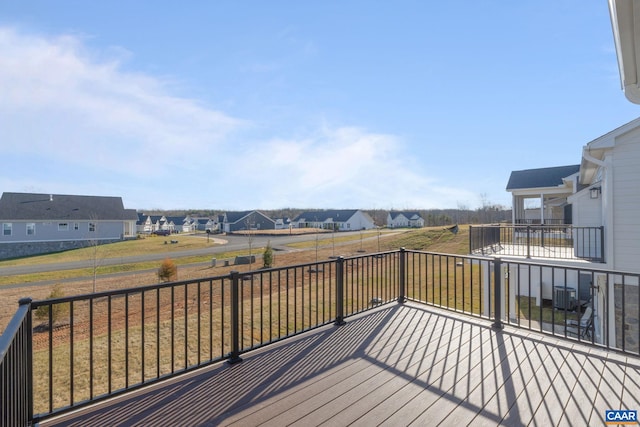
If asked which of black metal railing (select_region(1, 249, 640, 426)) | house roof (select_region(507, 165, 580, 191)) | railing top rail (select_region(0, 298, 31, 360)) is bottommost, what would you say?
black metal railing (select_region(1, 249, 640, 426))

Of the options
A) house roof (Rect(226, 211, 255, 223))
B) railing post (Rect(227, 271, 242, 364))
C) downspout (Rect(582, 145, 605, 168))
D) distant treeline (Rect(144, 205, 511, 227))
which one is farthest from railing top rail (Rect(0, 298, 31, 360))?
house roof (Rect(226, 211, 255, 223))

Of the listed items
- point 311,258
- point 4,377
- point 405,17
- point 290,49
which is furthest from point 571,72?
point 311,258

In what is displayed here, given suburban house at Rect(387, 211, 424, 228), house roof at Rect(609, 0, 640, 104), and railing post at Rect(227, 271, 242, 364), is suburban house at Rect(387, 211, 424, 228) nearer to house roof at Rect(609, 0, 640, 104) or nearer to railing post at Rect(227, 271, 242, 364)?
house roof at Rect(609, 0, 640, 104)

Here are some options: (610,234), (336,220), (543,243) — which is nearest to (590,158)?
(610,234)

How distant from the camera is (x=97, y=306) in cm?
1009

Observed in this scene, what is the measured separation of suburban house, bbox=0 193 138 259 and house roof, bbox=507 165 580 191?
2944 cm

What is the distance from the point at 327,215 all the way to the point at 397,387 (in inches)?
2104

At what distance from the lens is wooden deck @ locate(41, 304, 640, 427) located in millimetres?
2006

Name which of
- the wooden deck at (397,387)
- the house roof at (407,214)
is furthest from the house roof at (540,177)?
the house roof at (407,214)

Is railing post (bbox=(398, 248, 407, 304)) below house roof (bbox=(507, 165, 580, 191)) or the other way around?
below

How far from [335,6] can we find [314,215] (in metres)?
51.4

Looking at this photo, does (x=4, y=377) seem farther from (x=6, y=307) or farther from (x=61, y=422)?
(x=6, y=307)

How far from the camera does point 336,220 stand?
54.0 meters

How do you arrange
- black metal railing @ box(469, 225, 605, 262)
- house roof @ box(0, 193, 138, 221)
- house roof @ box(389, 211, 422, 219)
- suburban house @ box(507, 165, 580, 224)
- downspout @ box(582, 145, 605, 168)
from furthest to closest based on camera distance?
house roof @ box(389, 211, 422, 219), house roof @ box(0, 193, 138, 221), suburban house @ box(507, 165, 580, 224), black metal railing @ box(469, 225, 605, 262), downspout @ box(582, 145, 605, 168)
